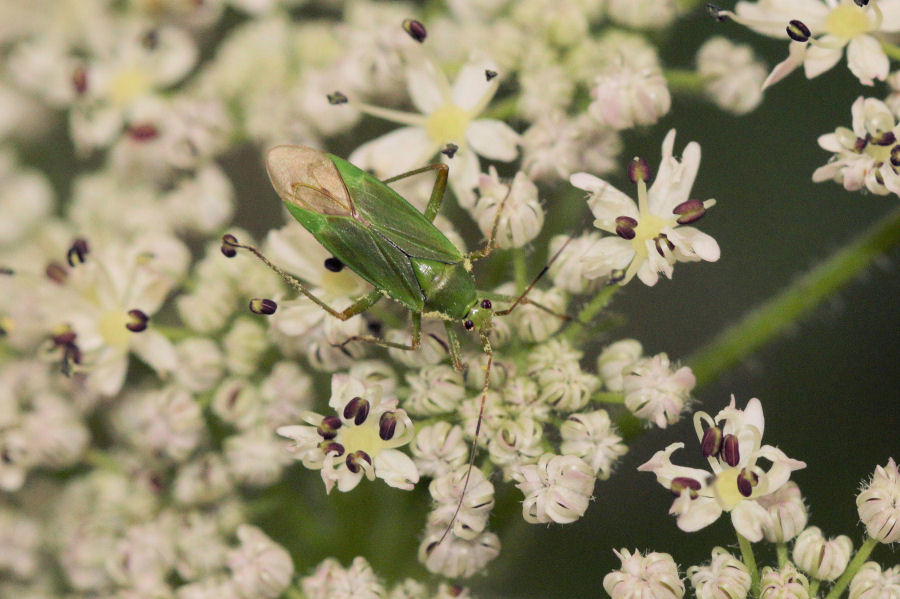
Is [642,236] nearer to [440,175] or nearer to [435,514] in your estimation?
[440,175]

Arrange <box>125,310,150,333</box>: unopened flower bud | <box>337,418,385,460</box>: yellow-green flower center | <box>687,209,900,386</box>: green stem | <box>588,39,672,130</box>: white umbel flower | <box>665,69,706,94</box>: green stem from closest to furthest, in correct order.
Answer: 1. <box>337,418,385,460</box>: yellow-green flower center
2. <box>588,39,672,130</box>: white umbel flower
3. <box>125,310,150,333</box>: unopened flower bud
4. <box>687,209,900,386</box>: green stem
5. <box>665,69,706,94</box>: green stem

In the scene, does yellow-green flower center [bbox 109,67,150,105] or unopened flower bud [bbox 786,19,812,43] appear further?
yellow-green flower center [bbox 109,67,150,105]

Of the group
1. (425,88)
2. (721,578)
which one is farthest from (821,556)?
(425,88)

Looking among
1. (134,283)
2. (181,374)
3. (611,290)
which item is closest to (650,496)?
(611,290)

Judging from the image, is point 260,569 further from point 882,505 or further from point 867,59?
point 867,59

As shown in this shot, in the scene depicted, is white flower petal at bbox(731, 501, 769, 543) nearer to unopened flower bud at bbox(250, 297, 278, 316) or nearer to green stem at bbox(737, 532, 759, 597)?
green stem at bbox(737, 532, 759, 597)

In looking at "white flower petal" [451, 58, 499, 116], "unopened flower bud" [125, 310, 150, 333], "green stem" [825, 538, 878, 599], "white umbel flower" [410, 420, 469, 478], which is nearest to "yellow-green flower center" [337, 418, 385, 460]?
"white umbel flower" [410, 420, 469, 478]

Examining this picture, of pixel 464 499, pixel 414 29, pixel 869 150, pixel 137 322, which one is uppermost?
pixel 869 150
